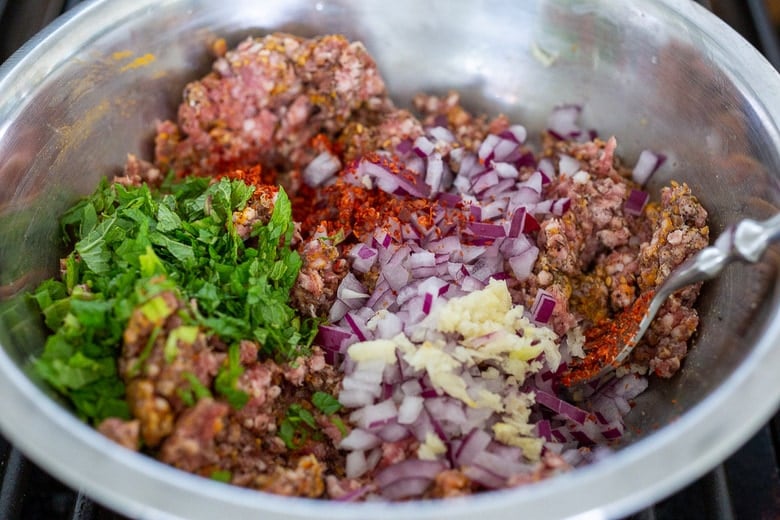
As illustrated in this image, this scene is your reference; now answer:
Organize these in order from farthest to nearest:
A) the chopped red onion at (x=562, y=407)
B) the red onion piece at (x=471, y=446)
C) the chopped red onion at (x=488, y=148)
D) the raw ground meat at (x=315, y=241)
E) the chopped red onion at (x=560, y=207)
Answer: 1. the chopped red onion at (x=488, y=148)
2. the chopped red onion at (x=560, y=207)
3. the chopped red onion at (x=562, y=407)
4. the red onion piece at (x=471, y=446)
5. the raw ground meat at (x=315, y=241)

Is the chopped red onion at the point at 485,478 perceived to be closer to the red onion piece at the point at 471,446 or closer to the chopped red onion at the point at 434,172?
the red onion piece at the point at 471,446

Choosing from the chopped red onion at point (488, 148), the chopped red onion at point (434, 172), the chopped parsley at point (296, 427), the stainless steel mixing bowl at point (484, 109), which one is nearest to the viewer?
the stainless steel mixing bowl at point (484, 109)

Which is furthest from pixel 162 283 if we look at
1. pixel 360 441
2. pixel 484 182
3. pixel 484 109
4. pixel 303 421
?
pixel 484 109

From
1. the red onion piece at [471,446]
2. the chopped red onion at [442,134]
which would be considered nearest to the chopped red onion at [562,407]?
the red onion piece at [471,446]

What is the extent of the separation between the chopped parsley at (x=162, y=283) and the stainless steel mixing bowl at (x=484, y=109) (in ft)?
0.30

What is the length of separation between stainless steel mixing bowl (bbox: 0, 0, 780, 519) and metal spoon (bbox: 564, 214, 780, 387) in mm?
148

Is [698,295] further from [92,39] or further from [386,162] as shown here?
[92,39]

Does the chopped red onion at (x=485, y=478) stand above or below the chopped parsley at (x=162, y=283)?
below

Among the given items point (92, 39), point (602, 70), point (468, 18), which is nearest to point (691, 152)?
point (602, 70)

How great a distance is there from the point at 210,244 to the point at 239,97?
0.73 m

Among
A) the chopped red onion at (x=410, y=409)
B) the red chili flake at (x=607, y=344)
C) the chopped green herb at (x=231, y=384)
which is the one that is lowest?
the red chili flake at (x=607, y=344)

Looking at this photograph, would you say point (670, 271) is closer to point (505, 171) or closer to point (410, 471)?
point (505, 171)

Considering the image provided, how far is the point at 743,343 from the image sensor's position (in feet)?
5.92

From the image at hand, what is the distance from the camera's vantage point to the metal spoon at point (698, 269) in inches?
66.8
